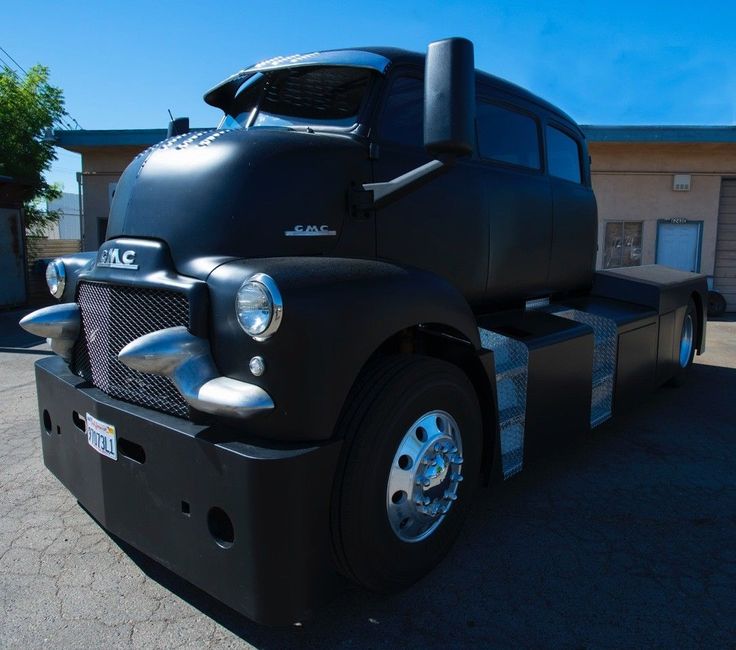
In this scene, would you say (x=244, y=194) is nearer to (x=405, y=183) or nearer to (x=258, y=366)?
(x=405, y=183)

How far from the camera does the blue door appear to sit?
534 inches

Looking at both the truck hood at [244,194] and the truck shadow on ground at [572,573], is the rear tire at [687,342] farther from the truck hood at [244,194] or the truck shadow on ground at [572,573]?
the truck hood at [244,194]

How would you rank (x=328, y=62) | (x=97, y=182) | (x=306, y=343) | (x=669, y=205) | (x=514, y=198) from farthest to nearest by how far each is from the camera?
1. (x=97, y=182)
2. (x=669, y=205)
3. (x=514, y=198)
4. (x=328, y=62)
5. (x=306, y=343)

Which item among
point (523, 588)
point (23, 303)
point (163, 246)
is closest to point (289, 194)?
point (163, 246)

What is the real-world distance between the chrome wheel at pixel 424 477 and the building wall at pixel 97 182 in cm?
1376

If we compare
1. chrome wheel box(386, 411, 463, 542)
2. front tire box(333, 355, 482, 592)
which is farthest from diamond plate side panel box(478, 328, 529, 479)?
chrome wheel box(386, 411, 463, 542)

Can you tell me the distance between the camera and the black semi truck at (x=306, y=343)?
2186mm

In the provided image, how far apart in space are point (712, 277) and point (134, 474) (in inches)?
551

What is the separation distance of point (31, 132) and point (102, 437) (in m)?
16.3

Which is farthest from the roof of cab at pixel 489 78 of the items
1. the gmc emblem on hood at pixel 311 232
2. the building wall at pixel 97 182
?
the building wall at pixel 97 182

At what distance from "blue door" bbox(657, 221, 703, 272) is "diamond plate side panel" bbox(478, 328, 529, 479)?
11.6 m

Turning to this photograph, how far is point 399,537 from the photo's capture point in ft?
8.60

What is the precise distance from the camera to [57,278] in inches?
130

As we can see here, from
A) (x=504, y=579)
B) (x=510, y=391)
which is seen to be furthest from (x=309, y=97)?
(x=504, y=579)
